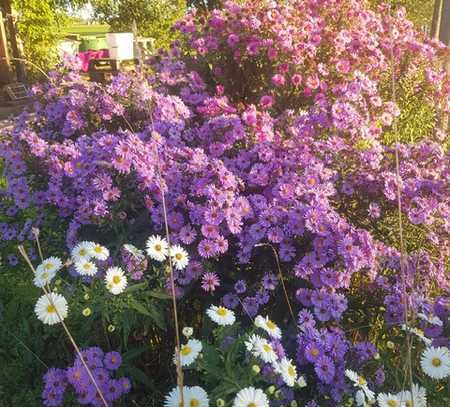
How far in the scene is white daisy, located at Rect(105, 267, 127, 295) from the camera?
5.99 ft

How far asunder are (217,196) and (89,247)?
0.59 m

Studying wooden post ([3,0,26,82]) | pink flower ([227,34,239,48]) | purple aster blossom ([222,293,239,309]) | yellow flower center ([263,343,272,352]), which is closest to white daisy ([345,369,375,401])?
yellow flower center ([263,343,272,352])

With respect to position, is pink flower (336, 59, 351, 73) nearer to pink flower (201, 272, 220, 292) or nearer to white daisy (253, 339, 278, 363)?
pink flower (201, 272, 220, 292)

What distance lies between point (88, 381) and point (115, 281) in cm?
35

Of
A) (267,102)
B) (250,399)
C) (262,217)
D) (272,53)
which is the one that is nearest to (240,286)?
(262,217)

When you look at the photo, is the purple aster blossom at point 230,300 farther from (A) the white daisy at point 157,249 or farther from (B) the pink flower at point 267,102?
(B) the pink flower at point 267,102

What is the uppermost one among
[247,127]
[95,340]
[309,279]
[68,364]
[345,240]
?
[247,127]

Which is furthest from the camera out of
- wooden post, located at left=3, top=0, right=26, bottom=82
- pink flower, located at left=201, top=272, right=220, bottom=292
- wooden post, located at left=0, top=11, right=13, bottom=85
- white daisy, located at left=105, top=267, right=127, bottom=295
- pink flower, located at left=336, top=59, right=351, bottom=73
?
wooden post, located at left=3, top=0, right=26, bottom=82

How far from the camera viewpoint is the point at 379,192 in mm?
2496

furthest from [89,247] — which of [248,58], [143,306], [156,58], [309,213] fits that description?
[156,58]

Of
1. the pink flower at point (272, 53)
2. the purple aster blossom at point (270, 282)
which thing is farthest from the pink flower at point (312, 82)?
the purple aster blossom at point (270, 282)

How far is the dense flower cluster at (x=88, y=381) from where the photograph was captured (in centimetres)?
176

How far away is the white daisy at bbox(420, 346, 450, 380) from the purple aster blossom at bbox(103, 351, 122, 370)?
3.51 ft

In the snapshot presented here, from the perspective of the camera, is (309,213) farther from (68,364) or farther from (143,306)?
(68,364)
